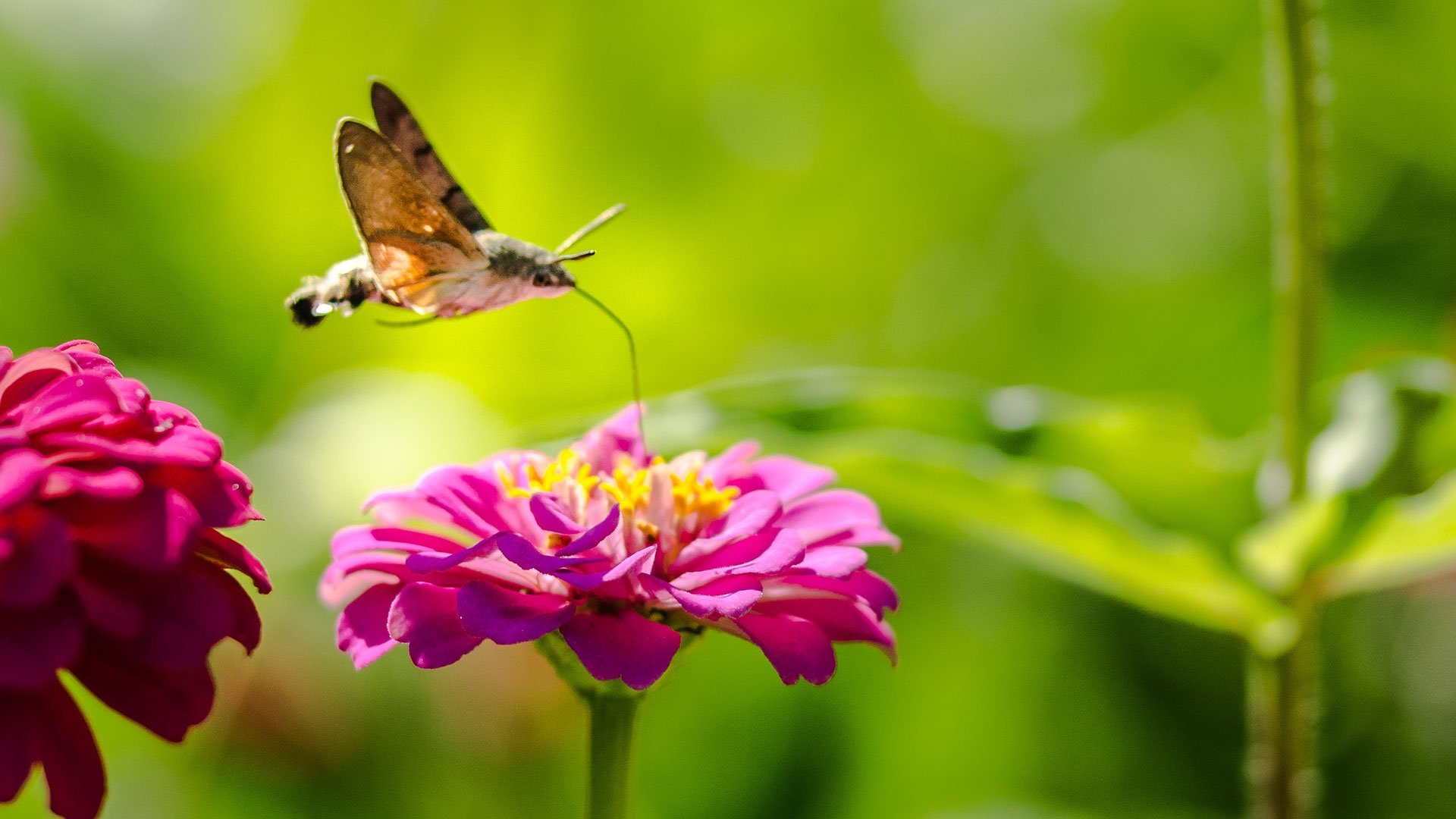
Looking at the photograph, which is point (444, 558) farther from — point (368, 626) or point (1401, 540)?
point (1401, 540)

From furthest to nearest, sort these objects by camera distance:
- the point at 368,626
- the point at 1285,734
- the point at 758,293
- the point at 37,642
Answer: the point at 758,293 < the point at 1285,734 < the point at 368,626 < the point at 37,642

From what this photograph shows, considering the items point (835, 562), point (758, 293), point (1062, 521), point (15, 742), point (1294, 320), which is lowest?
point (15, 742)

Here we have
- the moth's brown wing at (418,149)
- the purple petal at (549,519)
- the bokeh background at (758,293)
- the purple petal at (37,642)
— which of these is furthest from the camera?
the bokeh background at (758,293)

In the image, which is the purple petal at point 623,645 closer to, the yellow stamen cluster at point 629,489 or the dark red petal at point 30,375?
the yellow stamen cluster at point 629,489

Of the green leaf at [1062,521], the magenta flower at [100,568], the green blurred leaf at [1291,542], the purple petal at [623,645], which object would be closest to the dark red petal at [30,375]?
the magenta flower at [100,568]

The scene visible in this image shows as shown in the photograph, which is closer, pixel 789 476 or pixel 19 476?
pixel 19 476

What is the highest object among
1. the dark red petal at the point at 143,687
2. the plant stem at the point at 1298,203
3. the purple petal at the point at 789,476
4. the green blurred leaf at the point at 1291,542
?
the plant stem at the point at 1298,203

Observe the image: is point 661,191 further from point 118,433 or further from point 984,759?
point 118,433

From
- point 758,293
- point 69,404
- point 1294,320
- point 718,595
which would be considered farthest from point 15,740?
point 758,293
